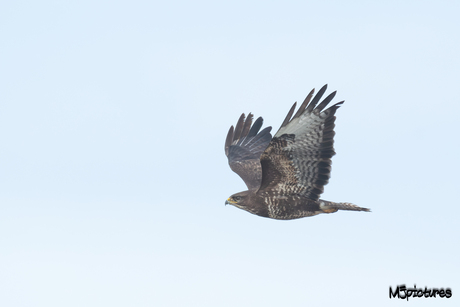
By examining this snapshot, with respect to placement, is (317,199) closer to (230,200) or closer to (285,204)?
(285,204)

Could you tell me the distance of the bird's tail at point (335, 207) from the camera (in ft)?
45.0

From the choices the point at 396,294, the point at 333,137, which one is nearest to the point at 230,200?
the point at 333,137

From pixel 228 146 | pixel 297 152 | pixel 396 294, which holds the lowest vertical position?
pixel 396 294

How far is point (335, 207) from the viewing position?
13.7 meters

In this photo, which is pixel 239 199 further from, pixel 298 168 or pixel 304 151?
pixel 304 151

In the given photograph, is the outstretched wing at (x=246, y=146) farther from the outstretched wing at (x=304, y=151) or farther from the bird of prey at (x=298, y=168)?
the outstretched wing at (x=304, y=151)

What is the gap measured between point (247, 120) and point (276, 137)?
522 cm

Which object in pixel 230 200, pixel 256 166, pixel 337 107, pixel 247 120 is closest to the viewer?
pixel 337 107

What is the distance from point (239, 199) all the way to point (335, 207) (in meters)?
2.10

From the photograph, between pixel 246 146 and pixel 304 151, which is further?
pixel 246 146

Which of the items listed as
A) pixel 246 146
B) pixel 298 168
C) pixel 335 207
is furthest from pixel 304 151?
pixel 246 146

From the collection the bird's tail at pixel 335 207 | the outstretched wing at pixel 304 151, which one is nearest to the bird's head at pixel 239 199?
the outstretched wing at pixel 304 151

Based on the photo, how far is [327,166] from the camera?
13.0 m

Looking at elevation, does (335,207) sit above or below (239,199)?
below
